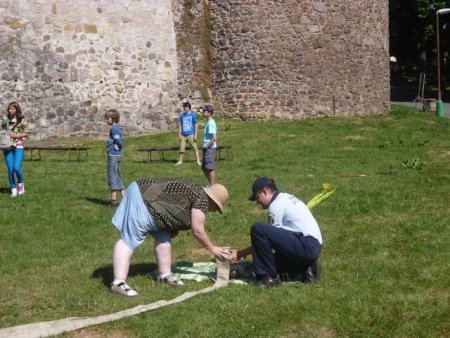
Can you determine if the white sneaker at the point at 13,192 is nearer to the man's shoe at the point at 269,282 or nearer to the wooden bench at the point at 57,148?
the wooden bench at the point at 57,148

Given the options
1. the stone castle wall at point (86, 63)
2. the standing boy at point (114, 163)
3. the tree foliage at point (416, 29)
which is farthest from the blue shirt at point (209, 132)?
the tree foliage at point (416, 29)

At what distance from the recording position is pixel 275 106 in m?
22.8

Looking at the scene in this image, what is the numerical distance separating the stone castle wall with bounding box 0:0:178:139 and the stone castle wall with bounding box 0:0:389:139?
0.03 meters

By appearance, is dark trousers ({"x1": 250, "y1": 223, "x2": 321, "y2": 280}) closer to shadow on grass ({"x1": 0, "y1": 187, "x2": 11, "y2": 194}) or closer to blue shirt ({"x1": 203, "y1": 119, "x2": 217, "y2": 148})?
blue shirt ({"x1": 203, "y1": 119, "x2": 217, "y2": 148})

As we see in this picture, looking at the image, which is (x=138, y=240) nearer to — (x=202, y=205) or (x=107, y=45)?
(x=202, y=205)

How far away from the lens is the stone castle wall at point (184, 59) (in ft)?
60.4

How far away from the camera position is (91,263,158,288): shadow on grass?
7574 millimetres

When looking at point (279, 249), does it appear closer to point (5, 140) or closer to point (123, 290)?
point (123, 290)

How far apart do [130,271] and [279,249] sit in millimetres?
1759

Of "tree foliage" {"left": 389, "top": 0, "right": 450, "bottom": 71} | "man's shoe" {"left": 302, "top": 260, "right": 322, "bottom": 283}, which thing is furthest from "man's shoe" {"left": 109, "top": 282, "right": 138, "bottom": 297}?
"tree foliage" {"left": 389, "top": 0, "right": 450, "bottom": 71}

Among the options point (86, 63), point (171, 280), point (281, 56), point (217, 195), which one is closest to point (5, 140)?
point (171, 280)

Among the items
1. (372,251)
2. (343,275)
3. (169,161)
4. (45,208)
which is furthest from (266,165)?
(343,275)

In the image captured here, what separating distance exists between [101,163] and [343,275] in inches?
382

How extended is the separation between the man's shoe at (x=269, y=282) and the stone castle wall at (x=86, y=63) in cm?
1251
